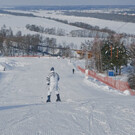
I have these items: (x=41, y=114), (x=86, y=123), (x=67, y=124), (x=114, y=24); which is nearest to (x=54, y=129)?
(x=67, y=124)

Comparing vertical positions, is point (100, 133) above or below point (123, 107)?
above

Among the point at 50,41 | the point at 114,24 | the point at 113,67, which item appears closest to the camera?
the point at 113,67

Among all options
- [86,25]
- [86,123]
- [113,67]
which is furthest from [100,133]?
[86,25]

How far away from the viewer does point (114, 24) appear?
102 m

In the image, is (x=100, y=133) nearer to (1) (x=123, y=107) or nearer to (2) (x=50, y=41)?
(1) (x=123, y=107)

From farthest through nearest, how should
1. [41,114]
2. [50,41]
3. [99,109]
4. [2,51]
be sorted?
[50,41] → [2,51] → [99,109] → [41,114]

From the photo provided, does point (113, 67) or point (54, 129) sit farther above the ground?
point (54, 129)

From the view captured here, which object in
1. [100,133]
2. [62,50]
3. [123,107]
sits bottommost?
[62,50]

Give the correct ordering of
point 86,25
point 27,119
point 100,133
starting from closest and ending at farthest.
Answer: point 100,133 → point 27,119 → point 86,25

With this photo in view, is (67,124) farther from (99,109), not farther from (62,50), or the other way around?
(62,50)

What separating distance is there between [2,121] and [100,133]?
1988 mm

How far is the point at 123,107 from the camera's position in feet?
22.6

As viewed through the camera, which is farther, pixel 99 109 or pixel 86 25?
pixel 86 25

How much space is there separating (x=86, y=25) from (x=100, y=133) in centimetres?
12549
